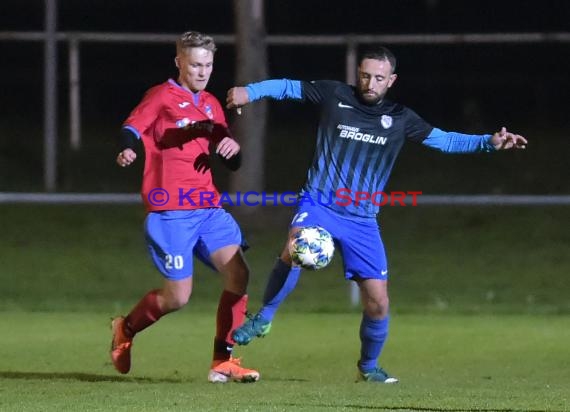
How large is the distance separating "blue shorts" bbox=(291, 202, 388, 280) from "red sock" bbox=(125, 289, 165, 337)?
1.02 m

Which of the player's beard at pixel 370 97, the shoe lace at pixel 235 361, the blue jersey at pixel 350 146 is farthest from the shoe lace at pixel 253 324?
the player's beard at pixel 370 97

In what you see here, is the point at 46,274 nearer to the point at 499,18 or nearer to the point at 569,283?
the point at 569,283

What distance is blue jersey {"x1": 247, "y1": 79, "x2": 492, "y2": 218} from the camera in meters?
8.55

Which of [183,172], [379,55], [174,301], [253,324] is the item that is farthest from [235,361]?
[379,55]

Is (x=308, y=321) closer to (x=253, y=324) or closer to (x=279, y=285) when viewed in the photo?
(x=279, y=285)

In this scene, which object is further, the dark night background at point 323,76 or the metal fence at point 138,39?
the dark night background at point 323,76

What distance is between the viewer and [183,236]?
855 cm

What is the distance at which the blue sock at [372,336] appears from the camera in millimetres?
8875

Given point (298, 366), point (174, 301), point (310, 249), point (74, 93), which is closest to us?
point (310, 249)

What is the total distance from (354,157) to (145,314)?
5.40 ft

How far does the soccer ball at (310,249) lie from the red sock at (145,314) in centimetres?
101

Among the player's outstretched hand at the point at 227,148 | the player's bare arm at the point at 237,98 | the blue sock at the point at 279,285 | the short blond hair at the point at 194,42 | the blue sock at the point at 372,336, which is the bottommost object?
the blue sock at the point at 372,336

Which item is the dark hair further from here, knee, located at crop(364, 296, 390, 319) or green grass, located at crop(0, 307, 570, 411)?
green grass, located at crop(0, 307, 570, 411)

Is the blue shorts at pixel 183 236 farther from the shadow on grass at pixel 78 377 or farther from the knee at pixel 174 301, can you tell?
the shadow on grass at pixel 78 377
